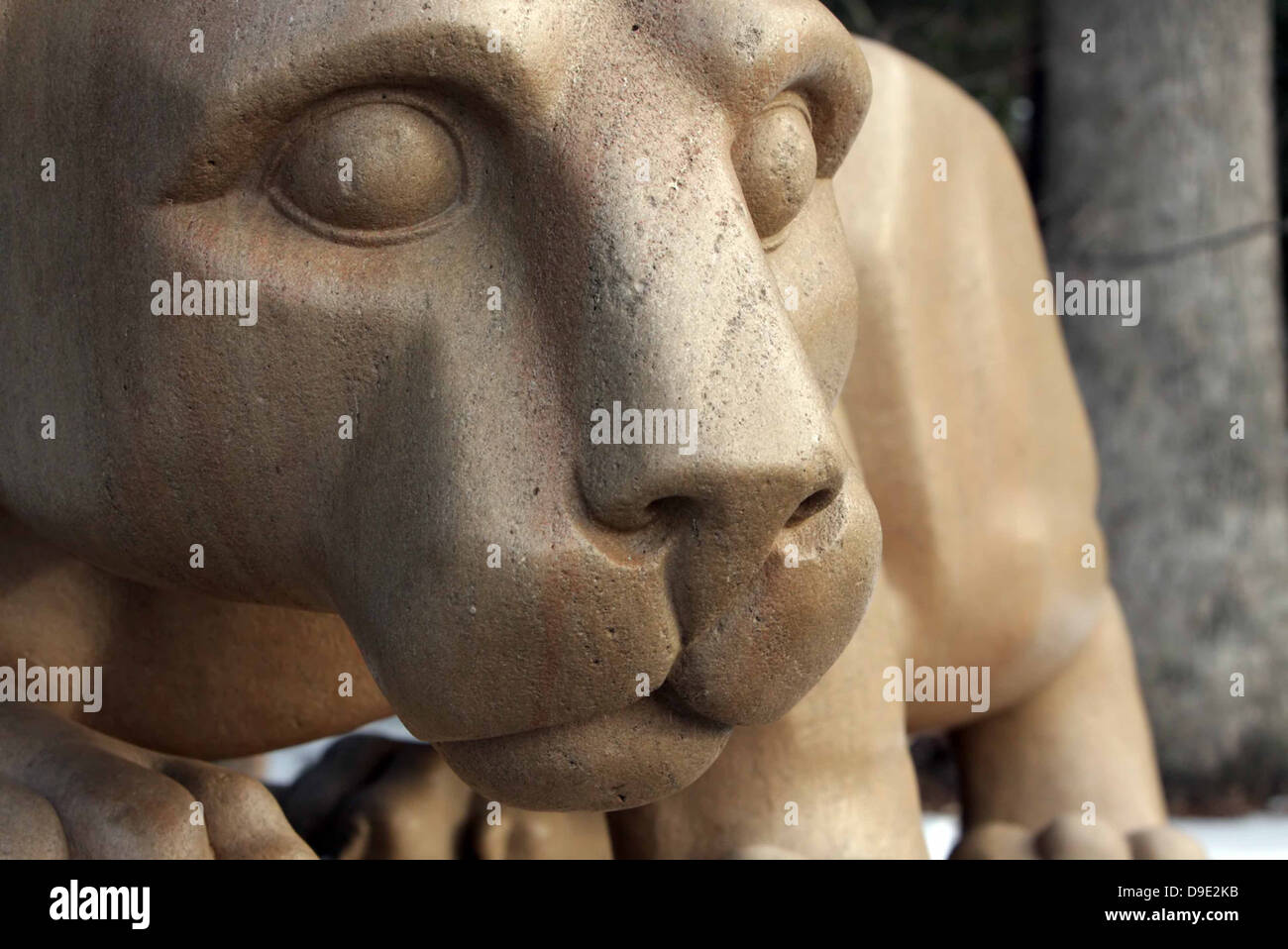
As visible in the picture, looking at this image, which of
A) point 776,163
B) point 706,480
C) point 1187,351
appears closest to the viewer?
point 706,480

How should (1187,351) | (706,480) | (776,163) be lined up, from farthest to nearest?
(1187,351), (776,163), (706,480)

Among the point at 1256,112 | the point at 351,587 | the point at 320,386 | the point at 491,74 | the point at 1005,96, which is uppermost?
the point at 1005,96

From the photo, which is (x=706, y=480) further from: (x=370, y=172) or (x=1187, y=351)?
(x=1187, y=351)

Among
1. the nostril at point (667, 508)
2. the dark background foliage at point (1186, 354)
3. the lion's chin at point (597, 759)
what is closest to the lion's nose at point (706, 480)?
the nostril at point (667, 508)

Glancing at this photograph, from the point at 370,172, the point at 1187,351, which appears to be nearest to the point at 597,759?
the point at 370,172

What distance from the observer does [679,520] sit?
0.84m

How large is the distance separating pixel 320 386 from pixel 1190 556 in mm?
3243

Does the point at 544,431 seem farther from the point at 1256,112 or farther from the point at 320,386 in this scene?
the point at 1256,112

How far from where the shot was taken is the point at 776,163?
944 millimetres

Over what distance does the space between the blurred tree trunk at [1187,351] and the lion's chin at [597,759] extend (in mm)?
2846

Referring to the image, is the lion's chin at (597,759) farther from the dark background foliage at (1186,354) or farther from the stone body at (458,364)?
the dark background foliage at (1186,354)

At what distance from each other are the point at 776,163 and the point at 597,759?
0.36 meters
